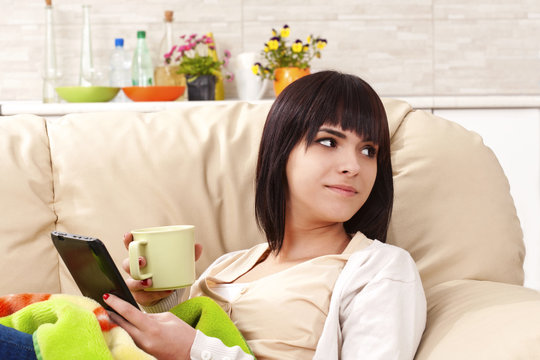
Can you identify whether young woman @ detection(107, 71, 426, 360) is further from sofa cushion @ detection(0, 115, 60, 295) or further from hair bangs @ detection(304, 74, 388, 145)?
sofa cushion @ detection(0, 115, 60, 295)

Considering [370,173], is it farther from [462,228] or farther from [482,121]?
[482,121]

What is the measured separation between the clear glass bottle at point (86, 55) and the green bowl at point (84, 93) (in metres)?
0.21

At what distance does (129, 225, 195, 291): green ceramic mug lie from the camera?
3.58 feet

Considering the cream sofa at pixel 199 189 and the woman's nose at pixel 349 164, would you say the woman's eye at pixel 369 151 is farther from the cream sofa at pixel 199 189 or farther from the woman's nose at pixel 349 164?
the cream sofa at pixel 199 189

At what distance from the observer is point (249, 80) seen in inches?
98.9

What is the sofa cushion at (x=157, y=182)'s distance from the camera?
151cm

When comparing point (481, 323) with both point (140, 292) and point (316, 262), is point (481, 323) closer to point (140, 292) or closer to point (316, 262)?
point (316, 262)

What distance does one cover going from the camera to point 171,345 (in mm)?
1054

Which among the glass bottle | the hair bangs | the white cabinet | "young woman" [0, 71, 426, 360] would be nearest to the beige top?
"young woman" [0, 71, 426, 360]

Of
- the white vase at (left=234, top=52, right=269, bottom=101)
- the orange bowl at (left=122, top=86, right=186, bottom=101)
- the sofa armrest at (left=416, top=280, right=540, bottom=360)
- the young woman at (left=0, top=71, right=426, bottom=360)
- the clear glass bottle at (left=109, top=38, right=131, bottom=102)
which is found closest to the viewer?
the sofa armrest at (left=416, top=280, right=540, bottom=360)

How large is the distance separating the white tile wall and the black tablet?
164 centimetres

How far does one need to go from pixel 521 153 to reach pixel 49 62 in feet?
5.80

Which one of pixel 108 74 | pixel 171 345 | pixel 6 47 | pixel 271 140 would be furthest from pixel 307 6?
pixel 171 345

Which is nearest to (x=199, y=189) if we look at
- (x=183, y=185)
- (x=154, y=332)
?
(x=183, y=185)
